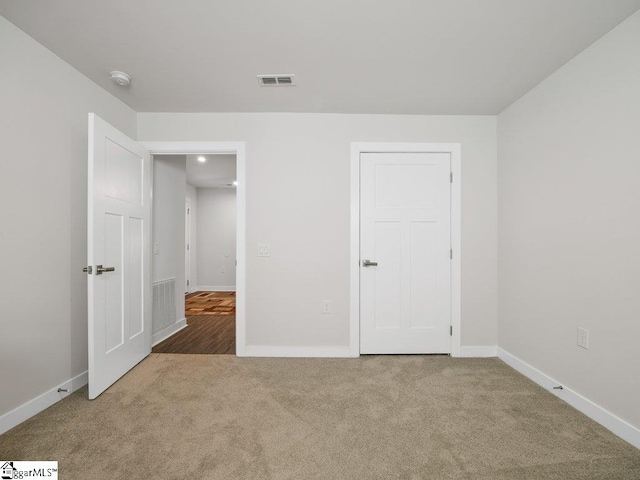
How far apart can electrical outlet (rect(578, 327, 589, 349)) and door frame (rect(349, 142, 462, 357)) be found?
970 millimetres

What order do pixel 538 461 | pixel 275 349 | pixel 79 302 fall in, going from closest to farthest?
pixel 538 461 → pixel 79 302 → pixel 275 349

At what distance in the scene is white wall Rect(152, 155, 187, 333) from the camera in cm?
331

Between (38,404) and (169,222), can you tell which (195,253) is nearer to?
(169,222)

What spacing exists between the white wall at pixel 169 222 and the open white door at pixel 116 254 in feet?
1.84

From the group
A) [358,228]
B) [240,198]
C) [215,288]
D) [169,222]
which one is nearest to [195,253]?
[215,288]

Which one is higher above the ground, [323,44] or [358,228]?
[323,44]

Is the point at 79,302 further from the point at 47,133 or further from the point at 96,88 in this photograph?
the point at 96,88

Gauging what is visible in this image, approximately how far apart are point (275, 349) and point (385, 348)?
1.09 m

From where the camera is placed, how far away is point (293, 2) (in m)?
1.53

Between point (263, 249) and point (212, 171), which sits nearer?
point (263, 249)

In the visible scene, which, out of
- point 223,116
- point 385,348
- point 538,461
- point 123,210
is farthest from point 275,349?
point 223,116

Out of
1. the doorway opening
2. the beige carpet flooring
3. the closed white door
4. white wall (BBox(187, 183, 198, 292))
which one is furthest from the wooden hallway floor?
the closed white door

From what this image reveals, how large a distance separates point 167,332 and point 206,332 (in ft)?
1.45

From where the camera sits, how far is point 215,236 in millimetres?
7137
